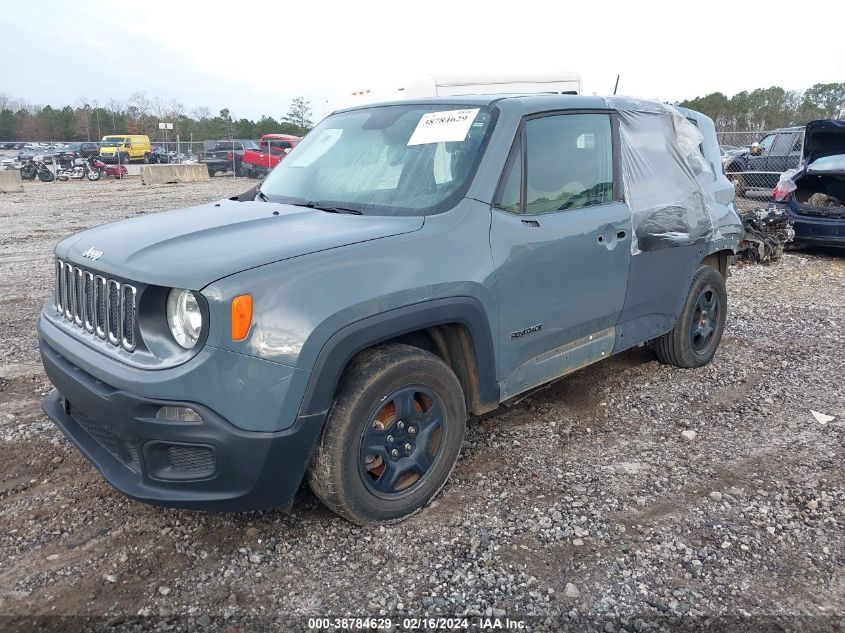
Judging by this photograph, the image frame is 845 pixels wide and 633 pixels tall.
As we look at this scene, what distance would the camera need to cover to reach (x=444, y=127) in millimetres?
3416

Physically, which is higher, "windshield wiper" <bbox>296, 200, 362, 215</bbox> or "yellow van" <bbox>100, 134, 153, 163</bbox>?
"yellow van" <bbox>100, 134, 153, 163</bbox>

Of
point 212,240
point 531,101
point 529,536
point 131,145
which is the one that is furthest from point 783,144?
point 131,145

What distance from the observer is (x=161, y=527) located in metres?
2.96

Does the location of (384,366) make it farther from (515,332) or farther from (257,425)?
(515,332)

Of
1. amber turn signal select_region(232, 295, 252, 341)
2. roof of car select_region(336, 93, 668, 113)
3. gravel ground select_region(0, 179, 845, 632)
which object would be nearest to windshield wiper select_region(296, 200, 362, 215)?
roof of car select_region(336, 93, 668, 113)

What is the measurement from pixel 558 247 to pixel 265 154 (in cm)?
2512

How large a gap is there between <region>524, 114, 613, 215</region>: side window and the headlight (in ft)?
5.62

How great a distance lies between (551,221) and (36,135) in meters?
69.3

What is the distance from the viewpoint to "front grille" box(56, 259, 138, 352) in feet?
8.49

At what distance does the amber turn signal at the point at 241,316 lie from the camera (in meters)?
2.37

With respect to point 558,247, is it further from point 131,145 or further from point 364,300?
point 131,145

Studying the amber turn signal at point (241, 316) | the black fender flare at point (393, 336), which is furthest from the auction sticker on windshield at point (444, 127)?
the amber turn signal at point (241, 316)

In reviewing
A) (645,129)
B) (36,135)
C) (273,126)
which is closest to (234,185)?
(645,129)

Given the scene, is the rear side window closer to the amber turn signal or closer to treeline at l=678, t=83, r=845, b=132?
the amber turn signal
